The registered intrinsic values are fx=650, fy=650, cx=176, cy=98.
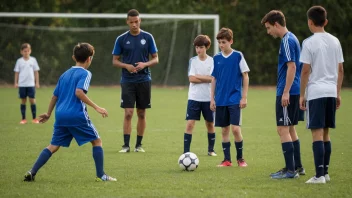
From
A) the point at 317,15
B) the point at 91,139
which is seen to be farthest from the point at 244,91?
the point at 91,139

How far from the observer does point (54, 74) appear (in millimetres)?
25375

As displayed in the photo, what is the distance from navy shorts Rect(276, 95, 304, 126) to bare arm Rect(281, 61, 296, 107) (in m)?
0.10

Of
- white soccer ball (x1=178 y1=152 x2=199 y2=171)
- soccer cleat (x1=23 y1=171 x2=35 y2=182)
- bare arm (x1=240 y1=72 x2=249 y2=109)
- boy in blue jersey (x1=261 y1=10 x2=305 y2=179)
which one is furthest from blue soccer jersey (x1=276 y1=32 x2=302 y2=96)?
soccer cleat (x1=23 y1=171 x2=35 y2=182)

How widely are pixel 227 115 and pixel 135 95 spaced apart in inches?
96.8

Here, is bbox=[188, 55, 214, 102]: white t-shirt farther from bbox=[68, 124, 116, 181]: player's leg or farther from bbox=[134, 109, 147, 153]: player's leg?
bbox=[68, 124, 116, 181]: player's leg

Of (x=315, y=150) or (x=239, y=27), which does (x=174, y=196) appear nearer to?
(x=315, y=150)

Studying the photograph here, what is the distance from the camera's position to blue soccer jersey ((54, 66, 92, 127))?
710 centimetres

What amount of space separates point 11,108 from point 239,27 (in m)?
13.8

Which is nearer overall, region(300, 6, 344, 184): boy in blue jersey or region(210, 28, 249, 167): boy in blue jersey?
region(300, 6, 344, 184): boy in blue jersey

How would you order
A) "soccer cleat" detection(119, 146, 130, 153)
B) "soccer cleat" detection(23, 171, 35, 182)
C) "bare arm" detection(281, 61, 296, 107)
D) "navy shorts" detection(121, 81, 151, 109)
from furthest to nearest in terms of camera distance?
"navy shorts" detection(121, 81, 151, 109) < "soccer cleat" detection(119, 146, 130, 153) < "bare arm" detection(281, 61, 296, 107) < "soccer cleat" detection(23, 171, 35, 182)

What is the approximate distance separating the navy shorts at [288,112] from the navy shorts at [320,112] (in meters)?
0.42

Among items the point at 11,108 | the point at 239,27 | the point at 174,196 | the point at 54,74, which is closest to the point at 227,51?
the point at 174,196

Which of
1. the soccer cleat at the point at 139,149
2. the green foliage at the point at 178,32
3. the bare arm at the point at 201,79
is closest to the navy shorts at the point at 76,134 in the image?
the bare arm at the point at 201,79

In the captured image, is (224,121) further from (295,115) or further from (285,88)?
(285,88)
